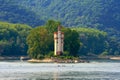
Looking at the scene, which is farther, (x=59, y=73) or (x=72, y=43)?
(x=72, y=43)

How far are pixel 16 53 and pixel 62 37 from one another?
39573 millimetres

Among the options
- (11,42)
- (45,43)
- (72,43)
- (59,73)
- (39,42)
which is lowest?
(59,73)

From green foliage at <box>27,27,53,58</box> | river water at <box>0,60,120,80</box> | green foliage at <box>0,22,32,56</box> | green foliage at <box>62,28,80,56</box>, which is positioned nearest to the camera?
river water at <box>0,60,120,80</box>

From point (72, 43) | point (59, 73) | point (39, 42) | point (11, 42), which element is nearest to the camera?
point (59, 73)

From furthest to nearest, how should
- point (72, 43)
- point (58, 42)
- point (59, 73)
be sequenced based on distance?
1. point (72, 43)
2. point (58, 42)
3. point (59, 73)

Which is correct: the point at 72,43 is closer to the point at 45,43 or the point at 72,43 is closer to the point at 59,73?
the point at 45,43

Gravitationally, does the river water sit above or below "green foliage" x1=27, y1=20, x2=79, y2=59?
below

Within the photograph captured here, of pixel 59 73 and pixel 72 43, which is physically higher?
pixel 72 43

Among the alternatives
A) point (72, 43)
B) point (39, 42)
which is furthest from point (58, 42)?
point (39, 42)

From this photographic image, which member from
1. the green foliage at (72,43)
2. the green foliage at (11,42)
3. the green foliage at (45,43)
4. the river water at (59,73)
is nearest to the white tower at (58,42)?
the green foliage at (45,43)

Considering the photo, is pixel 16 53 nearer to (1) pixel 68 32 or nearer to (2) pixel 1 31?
(2) pixel 1 31

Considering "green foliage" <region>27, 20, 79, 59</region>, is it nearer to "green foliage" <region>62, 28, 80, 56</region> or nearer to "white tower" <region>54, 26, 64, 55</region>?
"green foliage" <region>62, 28, 80, 56</region>

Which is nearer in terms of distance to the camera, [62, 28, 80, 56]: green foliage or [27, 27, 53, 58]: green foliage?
[27, 27, 53, 58]: green foliage

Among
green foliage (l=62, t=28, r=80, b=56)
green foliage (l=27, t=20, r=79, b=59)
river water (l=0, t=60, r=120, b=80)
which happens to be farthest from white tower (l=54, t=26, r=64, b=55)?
river water (l=0, t=60, r=120, b=80)
